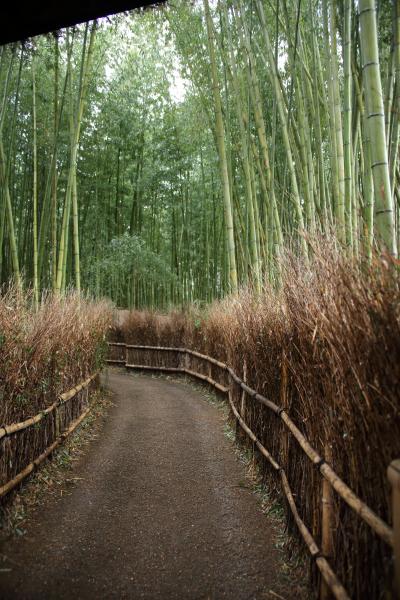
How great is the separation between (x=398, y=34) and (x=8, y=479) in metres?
3.59

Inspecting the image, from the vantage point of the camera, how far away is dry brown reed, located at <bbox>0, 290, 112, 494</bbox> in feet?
8.19

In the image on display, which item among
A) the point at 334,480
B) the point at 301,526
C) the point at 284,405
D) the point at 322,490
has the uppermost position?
the point at 284,405

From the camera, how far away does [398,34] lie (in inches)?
103

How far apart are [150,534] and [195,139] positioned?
7884 millimetres

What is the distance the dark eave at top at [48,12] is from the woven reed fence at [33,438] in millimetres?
1918

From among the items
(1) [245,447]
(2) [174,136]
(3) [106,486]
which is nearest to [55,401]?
(3) [106,486]

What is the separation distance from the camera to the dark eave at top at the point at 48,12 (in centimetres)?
154

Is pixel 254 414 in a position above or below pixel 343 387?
below

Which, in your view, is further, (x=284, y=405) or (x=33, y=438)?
(x=33, y=438)

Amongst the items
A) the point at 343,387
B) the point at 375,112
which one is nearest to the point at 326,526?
the point at 343,387

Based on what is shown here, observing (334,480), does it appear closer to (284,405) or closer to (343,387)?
(343,387)

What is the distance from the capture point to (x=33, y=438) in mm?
2871

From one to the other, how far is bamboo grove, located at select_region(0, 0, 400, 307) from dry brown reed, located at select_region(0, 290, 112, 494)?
1.39 m

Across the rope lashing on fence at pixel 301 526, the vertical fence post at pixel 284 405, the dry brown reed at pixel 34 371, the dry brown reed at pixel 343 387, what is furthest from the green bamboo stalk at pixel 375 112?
the dry brown reed at pixel 34 371
